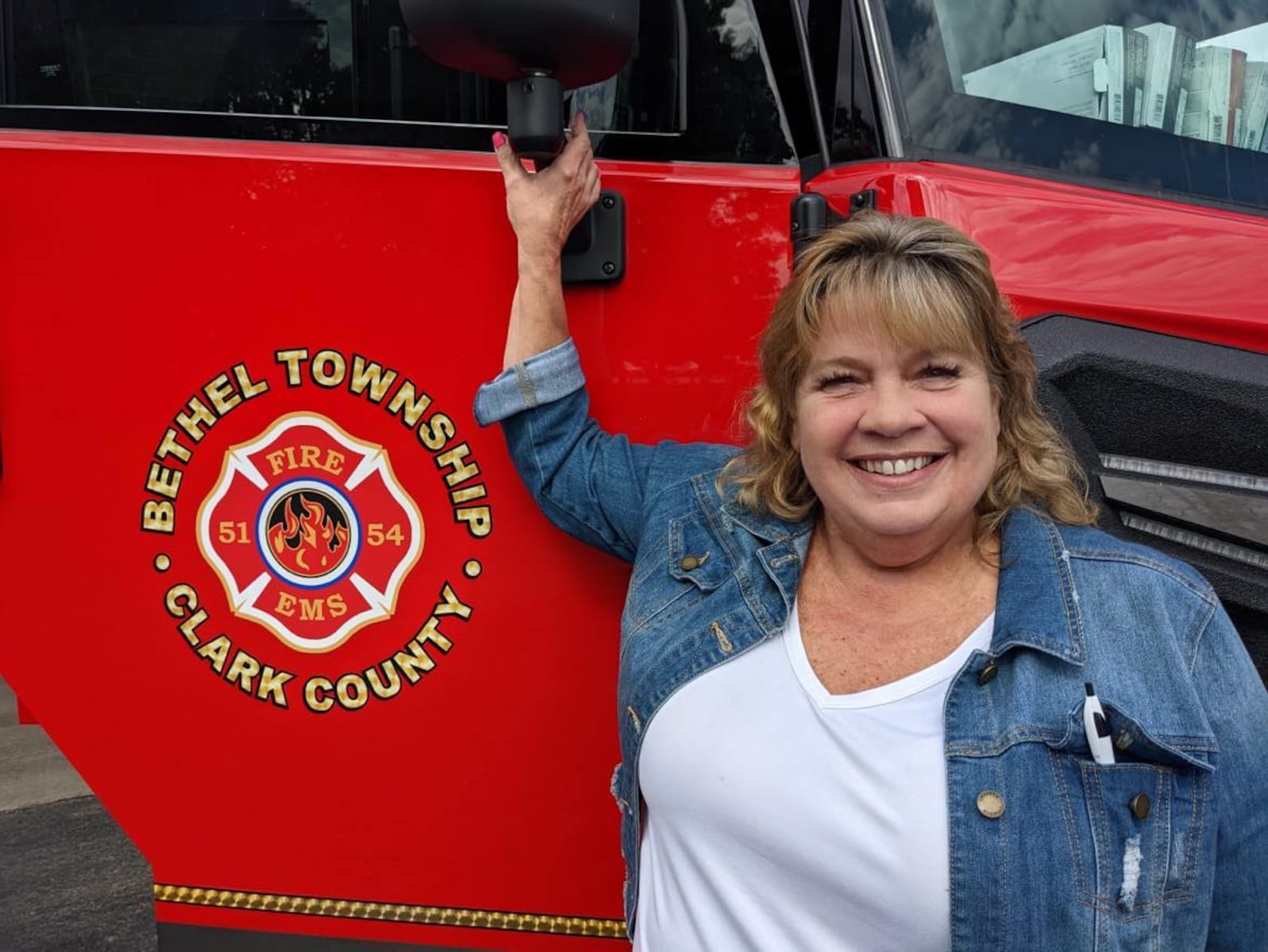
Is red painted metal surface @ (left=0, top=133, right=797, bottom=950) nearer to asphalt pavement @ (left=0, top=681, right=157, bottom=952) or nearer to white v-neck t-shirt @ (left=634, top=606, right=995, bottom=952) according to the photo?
white v-neck t-shirt @ (left=634, top=606, right=995, bottom=952)

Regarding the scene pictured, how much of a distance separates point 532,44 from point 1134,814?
3.46 feet

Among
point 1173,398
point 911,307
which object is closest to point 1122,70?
point 1173,398

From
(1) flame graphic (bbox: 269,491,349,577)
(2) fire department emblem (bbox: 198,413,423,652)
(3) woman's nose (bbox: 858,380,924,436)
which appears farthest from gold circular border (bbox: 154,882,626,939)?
(3) woman's nose (bbox: 858,380,924,436)

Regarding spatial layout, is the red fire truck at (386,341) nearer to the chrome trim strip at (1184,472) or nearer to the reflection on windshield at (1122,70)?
the reflection on windshield at (1122,70)

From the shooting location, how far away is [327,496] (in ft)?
5.46

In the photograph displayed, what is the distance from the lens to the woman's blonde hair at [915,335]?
1343 mm

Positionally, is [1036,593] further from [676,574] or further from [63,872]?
[63,872]

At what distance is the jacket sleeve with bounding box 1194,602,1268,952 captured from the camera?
1290 mm

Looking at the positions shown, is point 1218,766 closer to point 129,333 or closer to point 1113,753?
point 1113,753

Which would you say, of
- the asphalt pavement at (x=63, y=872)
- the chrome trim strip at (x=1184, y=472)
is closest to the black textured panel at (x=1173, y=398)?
the chrome trim strip at (x=1184, y=472)

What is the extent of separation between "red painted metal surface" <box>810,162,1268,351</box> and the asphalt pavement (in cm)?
250

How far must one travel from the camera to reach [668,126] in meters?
1.65

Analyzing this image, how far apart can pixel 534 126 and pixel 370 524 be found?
22.6 inches

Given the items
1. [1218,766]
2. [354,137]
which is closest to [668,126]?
[354,137]
